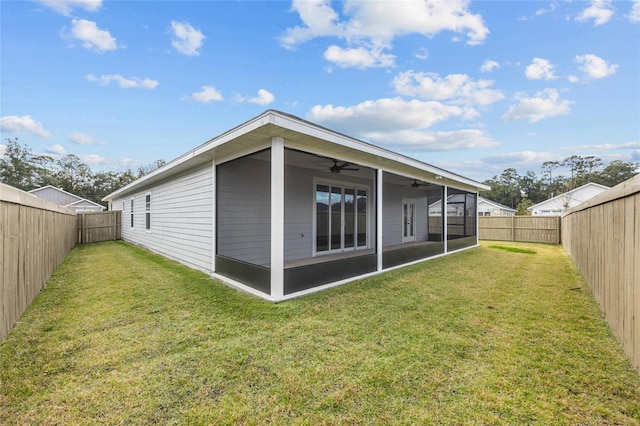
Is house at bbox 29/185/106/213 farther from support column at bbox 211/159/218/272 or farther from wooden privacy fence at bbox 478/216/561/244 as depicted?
wooden privacy fence at bbox 478/216/561/244

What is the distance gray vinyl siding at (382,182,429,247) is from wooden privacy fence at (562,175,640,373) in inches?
264

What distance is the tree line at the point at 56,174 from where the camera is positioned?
36344 mm

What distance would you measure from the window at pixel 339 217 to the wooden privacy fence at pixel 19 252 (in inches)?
225

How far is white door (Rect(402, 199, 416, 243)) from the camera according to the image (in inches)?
480

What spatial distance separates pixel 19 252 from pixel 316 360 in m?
4.12

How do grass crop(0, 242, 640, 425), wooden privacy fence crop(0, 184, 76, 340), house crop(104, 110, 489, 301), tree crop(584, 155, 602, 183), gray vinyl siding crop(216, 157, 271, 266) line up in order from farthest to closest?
1. tree crop(584, 155, 602, 183)
2. gray vinyl siding crop(216, 157, 271, 266)
3. house crop(104, 110, 489, 301)
4. wooden privacy fence crop(0, 184, 76, 340)
5. grass crop(0, 242, 640, 425)

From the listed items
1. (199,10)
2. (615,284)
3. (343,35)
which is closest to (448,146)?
(343,35)

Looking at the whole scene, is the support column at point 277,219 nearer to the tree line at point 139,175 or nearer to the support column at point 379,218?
the support column at point 379,218

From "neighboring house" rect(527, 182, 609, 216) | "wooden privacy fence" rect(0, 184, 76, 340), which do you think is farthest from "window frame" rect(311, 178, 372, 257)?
"neighboring house" rect(527, 182, 609, 216)

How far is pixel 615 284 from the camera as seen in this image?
3117mm

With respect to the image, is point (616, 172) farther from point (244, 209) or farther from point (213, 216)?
point (213, 216)

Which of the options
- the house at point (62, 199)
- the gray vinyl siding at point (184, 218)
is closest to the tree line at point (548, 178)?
the gray vinyl siding at point (184, 218)

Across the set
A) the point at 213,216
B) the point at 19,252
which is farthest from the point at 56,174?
the point at 19,252

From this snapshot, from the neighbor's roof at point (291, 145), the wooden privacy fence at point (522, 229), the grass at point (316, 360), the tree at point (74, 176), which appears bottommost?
the grass at point (316, 360)
